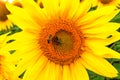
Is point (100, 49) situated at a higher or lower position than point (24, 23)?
lower

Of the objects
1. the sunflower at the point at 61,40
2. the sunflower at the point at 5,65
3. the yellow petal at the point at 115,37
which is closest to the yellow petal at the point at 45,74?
the sunflower at the point at 61,40

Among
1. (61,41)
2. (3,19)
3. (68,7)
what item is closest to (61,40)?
(61,41)

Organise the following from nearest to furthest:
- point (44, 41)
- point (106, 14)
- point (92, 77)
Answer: point (106, 14), point (44, 41), point (92, 77)

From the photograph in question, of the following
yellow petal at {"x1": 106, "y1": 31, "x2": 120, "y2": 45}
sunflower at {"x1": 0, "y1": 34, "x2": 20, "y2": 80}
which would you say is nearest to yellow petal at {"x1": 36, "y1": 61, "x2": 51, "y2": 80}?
sunflower at {"x1": 0, "y1": 34, "x2": 20, "y2": 80}

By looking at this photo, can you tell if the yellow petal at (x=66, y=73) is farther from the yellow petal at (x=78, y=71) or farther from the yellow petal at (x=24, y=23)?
the yellow petal at (x=24, y=23)

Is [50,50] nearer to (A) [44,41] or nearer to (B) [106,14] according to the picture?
(A) [44,41]

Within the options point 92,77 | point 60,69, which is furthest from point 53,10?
point 92,77

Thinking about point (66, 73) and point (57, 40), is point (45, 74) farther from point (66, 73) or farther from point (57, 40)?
point (57, 40)
